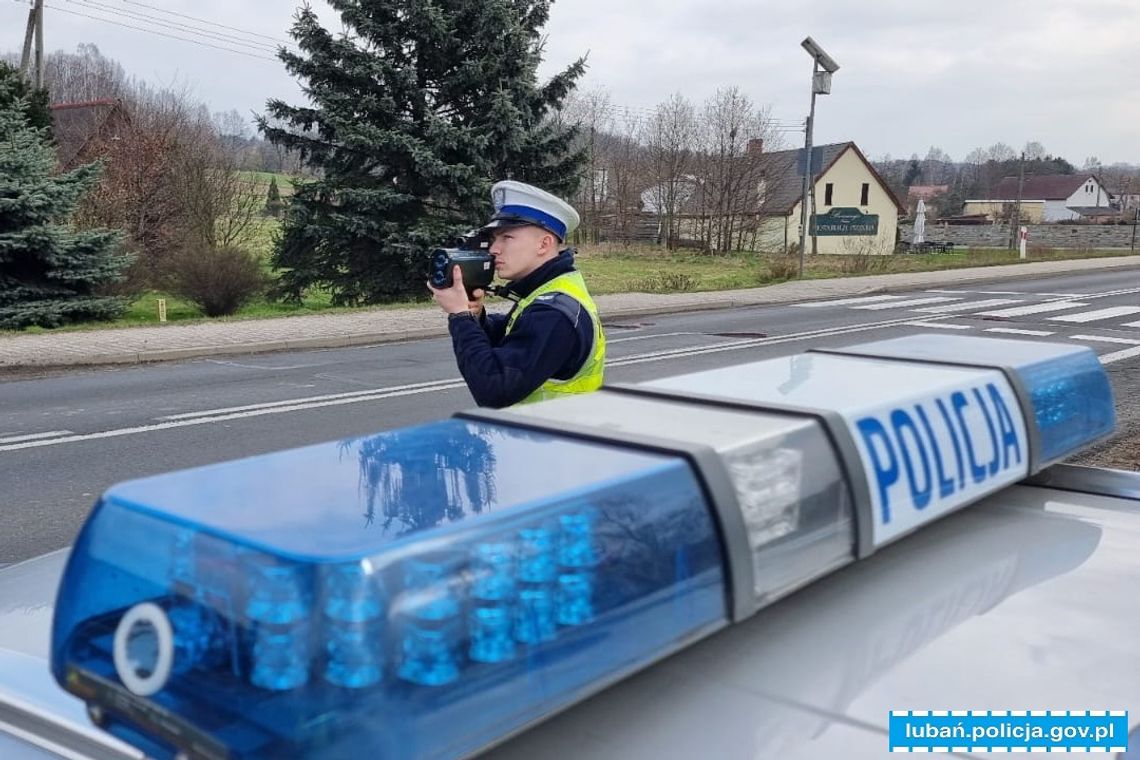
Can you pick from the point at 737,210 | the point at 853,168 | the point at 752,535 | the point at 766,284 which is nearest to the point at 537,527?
the point at 752,535

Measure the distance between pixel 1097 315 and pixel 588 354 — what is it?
18.5 m

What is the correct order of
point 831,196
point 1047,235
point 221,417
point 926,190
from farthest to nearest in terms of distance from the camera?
point 926,190 → point 831,196 → point 1047,235 → point 221,417

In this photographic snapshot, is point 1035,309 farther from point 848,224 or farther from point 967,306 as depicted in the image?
point 848,224

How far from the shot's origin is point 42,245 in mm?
17031

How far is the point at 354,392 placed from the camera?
11.0 m

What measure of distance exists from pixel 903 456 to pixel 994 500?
2.14 feet

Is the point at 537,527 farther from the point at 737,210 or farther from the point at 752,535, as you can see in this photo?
the point at 737,210

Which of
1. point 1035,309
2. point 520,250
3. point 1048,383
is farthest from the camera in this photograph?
point 1035,309

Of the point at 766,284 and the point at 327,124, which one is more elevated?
the point at 327,124

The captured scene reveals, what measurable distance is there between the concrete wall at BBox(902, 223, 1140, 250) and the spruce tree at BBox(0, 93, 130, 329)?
52.7 meters

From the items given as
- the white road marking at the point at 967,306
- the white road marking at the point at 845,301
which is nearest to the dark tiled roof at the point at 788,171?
the white road marking at the point at 845,301

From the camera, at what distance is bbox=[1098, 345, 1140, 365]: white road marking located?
13.0 metres

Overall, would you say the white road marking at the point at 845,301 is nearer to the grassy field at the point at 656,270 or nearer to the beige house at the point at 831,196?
the grassy field at the point at 656,270

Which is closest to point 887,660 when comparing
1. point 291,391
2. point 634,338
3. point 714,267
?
point 291,391
